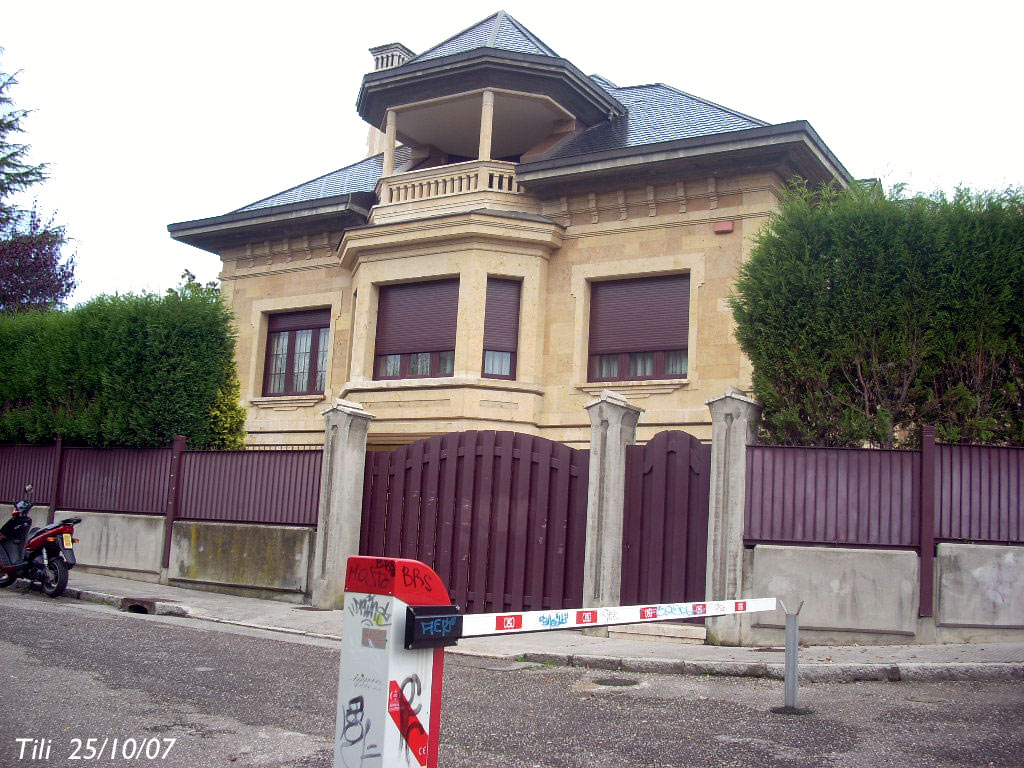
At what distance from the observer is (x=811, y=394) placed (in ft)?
33.2

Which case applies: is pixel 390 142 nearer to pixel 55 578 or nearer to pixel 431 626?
pixel 55 578

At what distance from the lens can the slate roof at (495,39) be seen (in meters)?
17.5

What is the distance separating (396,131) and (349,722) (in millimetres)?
15958

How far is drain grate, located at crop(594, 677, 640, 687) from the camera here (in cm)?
748

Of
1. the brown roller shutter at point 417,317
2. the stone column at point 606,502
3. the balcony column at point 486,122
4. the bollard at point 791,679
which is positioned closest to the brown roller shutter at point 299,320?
the brown roller shutter at point 417,317

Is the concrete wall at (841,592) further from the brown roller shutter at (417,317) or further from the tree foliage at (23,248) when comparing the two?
the tree foliage at (23,248)

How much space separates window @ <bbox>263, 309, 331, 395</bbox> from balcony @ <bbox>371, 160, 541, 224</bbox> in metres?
2.64

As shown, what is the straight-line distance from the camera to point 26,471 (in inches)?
618

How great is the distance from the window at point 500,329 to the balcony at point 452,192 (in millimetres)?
1359

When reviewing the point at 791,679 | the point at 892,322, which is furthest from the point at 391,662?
the point at 892,322

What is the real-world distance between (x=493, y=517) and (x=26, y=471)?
8972 mm

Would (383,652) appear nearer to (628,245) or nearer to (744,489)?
(744,489)

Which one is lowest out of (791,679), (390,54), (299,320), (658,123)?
(791,679)

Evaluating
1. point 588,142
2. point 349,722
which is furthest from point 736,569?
point 588,142
